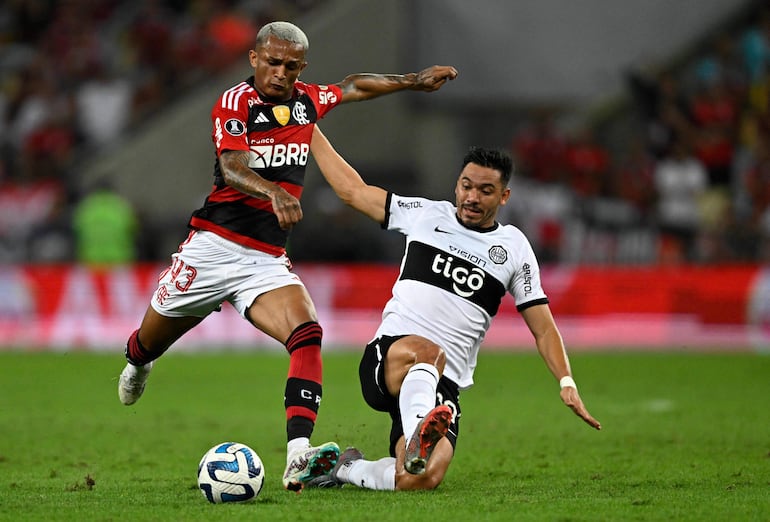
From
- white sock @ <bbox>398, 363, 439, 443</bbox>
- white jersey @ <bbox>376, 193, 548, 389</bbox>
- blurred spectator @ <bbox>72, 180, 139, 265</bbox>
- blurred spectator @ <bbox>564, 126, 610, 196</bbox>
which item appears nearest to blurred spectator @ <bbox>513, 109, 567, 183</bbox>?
blurred spectator @ <bbox>564, 126, 610, 196</bbox>

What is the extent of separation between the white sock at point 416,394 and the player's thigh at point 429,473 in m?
0.24

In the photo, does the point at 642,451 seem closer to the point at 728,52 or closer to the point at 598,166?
the point at 598,166

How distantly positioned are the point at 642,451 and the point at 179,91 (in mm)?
14128

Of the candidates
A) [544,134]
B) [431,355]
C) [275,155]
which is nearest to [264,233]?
[275,155]

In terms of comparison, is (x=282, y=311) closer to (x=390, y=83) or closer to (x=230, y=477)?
(x=230, y=477)

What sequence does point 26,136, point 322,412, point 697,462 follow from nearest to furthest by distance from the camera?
point 697,462, point 322,412, point 26,136

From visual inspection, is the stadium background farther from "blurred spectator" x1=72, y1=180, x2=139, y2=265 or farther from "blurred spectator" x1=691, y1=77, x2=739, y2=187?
"blurred spectator" x1=72, y1=180, x2=139, y2=265

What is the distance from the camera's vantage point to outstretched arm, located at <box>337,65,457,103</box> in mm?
7875

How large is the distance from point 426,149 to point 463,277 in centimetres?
1335

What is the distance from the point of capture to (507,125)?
20.8 metres

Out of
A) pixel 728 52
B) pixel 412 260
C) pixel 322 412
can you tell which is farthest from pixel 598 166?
pixel 412 260

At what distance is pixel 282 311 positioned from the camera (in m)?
7.22

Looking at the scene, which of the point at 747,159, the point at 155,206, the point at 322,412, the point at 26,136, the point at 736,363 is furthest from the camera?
the point at 26,136

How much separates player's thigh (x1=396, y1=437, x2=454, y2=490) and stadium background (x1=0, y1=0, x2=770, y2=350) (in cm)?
1068
